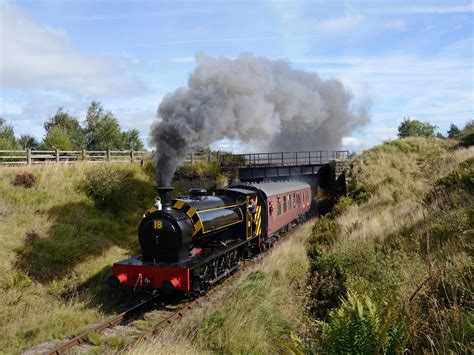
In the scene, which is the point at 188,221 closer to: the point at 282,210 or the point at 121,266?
the point at 121,266

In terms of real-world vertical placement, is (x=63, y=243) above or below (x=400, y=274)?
below

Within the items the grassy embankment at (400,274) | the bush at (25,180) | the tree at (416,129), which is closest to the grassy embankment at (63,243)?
the bush at (25,180)

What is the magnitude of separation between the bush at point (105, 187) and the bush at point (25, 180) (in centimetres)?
188

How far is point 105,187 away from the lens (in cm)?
1839

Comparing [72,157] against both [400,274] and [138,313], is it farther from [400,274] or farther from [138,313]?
[400,274]

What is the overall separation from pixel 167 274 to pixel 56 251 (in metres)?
6.32

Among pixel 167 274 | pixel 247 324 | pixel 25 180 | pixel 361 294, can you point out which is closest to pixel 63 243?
pixel 25 180

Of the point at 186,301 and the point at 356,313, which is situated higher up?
the point at 356,313

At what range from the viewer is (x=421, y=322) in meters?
4.55

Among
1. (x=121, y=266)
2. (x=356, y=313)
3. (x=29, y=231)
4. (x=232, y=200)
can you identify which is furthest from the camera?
(x=29, y=231)

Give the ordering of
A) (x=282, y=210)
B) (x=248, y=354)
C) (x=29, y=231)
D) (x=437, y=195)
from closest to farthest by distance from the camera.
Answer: (x=248, y=354) → (x=437, y=195) → (x=29, y=231) → (x=282, y=210)

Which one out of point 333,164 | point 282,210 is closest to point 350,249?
point 282,210

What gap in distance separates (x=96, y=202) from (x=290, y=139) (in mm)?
32064

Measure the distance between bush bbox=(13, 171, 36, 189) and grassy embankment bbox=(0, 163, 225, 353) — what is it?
0.19 m
